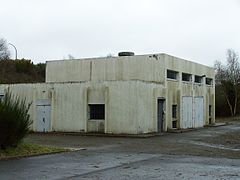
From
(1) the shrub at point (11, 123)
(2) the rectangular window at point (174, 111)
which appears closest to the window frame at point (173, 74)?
(2) the rectangular window at point (174, 111)

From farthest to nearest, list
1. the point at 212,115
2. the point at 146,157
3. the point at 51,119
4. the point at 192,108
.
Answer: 1. the point at 212,115
2. the point at 192,108
3. the point at 51,119
4. the point at 146,157

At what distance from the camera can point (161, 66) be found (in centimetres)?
3400

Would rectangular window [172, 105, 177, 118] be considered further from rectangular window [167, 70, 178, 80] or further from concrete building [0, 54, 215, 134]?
rectangular window [167, 70, 178, 80]

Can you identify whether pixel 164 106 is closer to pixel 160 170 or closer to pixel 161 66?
pixel 161 66

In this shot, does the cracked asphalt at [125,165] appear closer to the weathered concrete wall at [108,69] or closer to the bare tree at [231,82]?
the weathered concrete wall at [108,69]

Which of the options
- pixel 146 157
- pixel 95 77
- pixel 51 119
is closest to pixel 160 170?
pixel 146 157

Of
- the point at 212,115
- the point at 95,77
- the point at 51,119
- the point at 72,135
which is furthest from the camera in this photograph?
the point at 212,115

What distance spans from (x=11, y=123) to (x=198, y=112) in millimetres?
27273

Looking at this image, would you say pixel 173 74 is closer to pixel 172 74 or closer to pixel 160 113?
pixel 172 74

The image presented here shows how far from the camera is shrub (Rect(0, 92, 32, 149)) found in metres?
17.2

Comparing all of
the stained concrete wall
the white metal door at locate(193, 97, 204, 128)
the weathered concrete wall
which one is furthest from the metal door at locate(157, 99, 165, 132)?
the white metal door at locate(193, 97, 204, 128)

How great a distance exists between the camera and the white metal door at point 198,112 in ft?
135

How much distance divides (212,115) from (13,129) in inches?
1286

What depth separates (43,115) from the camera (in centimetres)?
3344
